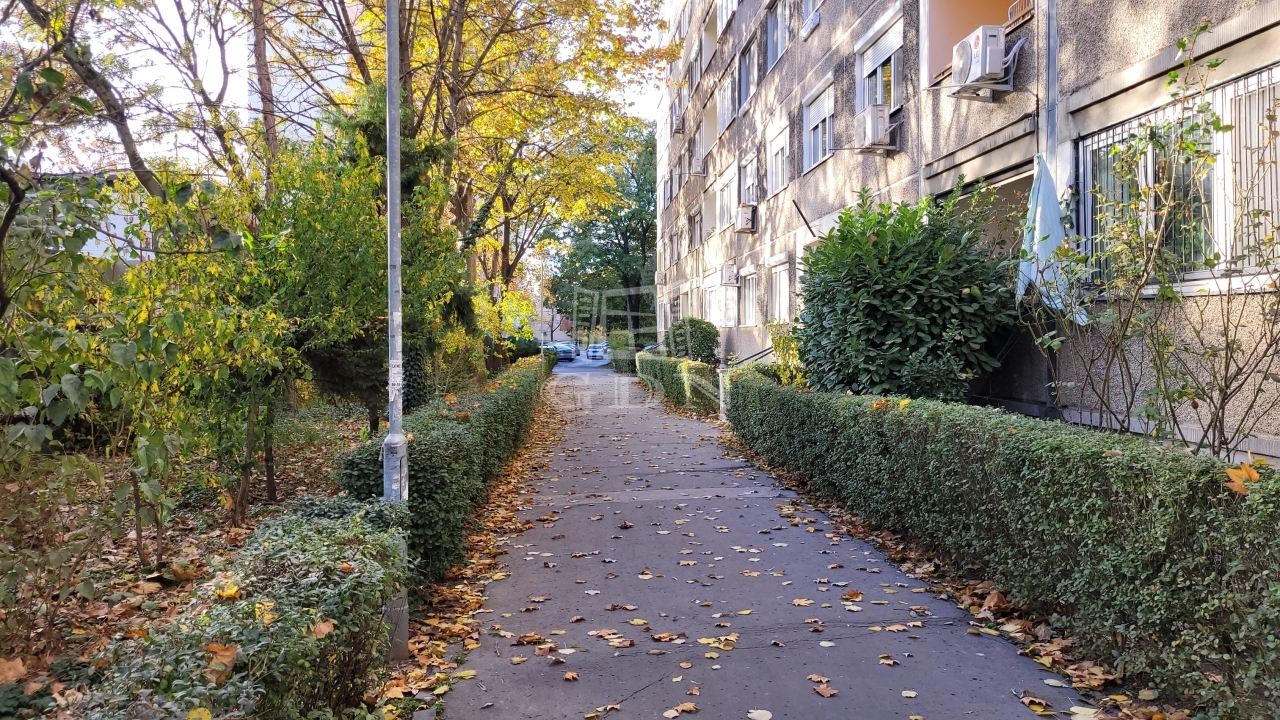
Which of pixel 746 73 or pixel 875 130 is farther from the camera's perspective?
pixel 746 73

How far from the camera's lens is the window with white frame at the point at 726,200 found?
24094 mm

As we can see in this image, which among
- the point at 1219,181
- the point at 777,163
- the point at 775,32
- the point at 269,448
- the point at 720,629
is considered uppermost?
the point at 775,32

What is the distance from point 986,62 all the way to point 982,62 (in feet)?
0.14

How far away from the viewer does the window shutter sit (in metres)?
11.8

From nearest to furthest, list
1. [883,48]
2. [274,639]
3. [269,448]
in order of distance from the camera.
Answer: [274,639], [269,448], [883,48]

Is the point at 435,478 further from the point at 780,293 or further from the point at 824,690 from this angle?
the point at 780,293

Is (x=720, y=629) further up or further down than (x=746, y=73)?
further down

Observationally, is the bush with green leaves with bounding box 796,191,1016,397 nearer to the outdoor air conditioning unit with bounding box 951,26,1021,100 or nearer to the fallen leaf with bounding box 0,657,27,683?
the outdoor air conditioning unit with bounding box 951,26,1021,100

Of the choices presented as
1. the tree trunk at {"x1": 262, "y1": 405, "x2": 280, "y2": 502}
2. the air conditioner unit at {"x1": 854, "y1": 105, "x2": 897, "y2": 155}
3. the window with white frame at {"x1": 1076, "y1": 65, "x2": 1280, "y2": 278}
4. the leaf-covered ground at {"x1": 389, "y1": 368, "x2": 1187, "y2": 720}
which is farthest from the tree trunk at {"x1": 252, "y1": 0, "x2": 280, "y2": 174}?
the window with white frame at {"x1": 1076, "y1": 65, "x2": 1280, "y2": 278}

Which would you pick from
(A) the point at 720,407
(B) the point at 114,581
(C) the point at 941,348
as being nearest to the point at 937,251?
(C) the point at 941,348

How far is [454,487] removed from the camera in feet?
20.1

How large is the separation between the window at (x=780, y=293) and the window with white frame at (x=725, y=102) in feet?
24.7

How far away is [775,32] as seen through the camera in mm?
19359

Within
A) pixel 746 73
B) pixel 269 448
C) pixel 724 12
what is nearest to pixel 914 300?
pixel 269 448
